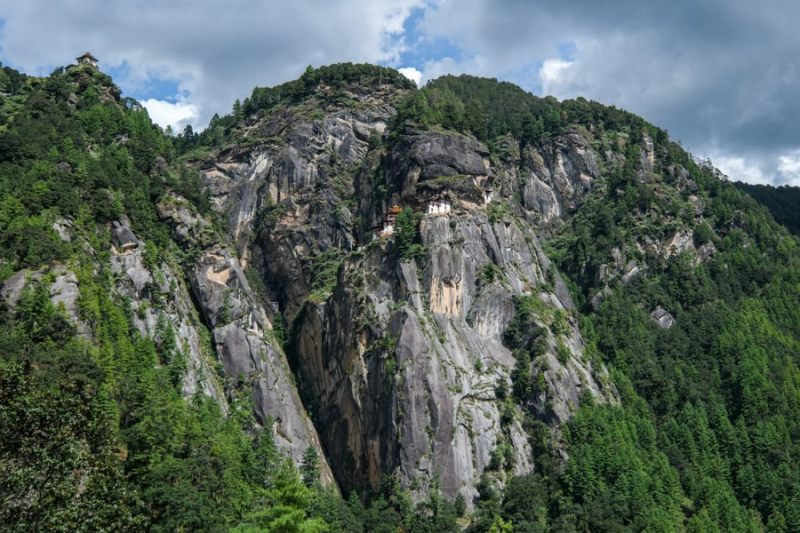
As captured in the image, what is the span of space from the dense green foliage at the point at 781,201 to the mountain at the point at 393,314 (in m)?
22.5

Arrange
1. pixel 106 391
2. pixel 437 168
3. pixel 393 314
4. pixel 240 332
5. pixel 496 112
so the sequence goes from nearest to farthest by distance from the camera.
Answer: pixel 106 391, pixel 393 314, pixel 240 332, pixel 437 168, pixel 496 112

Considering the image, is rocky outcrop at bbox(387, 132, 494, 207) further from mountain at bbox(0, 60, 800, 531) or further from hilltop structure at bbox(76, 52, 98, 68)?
hilltop structure at bbox(76, 52, 98, 68)

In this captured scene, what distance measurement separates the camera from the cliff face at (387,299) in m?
84.2

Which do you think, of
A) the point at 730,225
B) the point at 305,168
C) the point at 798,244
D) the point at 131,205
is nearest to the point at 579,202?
the point at 730,225

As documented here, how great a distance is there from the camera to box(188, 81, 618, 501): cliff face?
84.2m

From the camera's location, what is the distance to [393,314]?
294 feet

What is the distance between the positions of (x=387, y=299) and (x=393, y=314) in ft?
10.3

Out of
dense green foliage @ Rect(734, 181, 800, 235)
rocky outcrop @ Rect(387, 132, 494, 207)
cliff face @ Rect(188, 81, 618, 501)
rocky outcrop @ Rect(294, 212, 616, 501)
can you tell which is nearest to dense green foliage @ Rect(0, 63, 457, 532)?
cliff face @ Rect(188, 81, 618, 501)

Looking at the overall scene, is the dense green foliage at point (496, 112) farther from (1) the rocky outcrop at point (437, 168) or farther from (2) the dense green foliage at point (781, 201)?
(2) the dense green foliage at point (781, 201)

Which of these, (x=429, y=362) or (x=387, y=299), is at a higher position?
(x=387, y=299)

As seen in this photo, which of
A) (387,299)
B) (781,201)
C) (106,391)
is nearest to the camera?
(106,391)

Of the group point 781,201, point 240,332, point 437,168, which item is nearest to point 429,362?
point 240,332

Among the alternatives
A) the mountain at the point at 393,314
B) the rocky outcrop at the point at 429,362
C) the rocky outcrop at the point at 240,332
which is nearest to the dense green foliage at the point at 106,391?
the mountain at the point at 393,314

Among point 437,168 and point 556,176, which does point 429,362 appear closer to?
point 437,168
